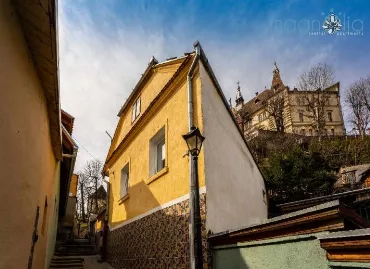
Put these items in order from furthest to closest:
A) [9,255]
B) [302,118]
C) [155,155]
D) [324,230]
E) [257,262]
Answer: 1. [302,118]
2. [155,155]
3. [257,262]
4. [324,230]
5. [9,255]

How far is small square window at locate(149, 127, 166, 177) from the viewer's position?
8352 millimetres

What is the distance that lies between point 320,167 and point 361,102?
827 inches

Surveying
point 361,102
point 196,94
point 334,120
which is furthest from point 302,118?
point 196,94

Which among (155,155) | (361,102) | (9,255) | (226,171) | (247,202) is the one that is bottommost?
(9,255)

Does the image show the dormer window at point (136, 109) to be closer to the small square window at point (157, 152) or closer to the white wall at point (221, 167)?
the small square window at point (157, 152)

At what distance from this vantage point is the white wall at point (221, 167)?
6.00 meters

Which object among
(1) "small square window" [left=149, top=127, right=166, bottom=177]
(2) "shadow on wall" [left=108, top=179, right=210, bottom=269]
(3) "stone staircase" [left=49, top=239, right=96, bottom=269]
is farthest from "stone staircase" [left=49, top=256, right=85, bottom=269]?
(1) "small square window" [left=149, top=127, right=166, bottom=177]

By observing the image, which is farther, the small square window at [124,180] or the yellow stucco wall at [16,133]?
the small square window at [124,180]

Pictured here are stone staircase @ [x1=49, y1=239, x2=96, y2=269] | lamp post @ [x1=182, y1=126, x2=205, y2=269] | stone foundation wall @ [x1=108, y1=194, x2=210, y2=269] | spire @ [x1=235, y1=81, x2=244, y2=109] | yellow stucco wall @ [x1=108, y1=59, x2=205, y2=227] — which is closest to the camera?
lamp post @ [x1=182, y1=126, x2=205, y2=269]

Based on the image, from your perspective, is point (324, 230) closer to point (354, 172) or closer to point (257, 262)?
point (257, 262)

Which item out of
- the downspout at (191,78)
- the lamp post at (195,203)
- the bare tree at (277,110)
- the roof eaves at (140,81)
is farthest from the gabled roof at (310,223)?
the bare tree at (277,110)

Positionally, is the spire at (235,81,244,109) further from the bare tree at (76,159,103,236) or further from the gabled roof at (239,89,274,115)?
the bare tree at (76,159,103,236)

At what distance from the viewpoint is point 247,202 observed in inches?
373

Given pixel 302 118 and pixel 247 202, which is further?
pixel 302 118
